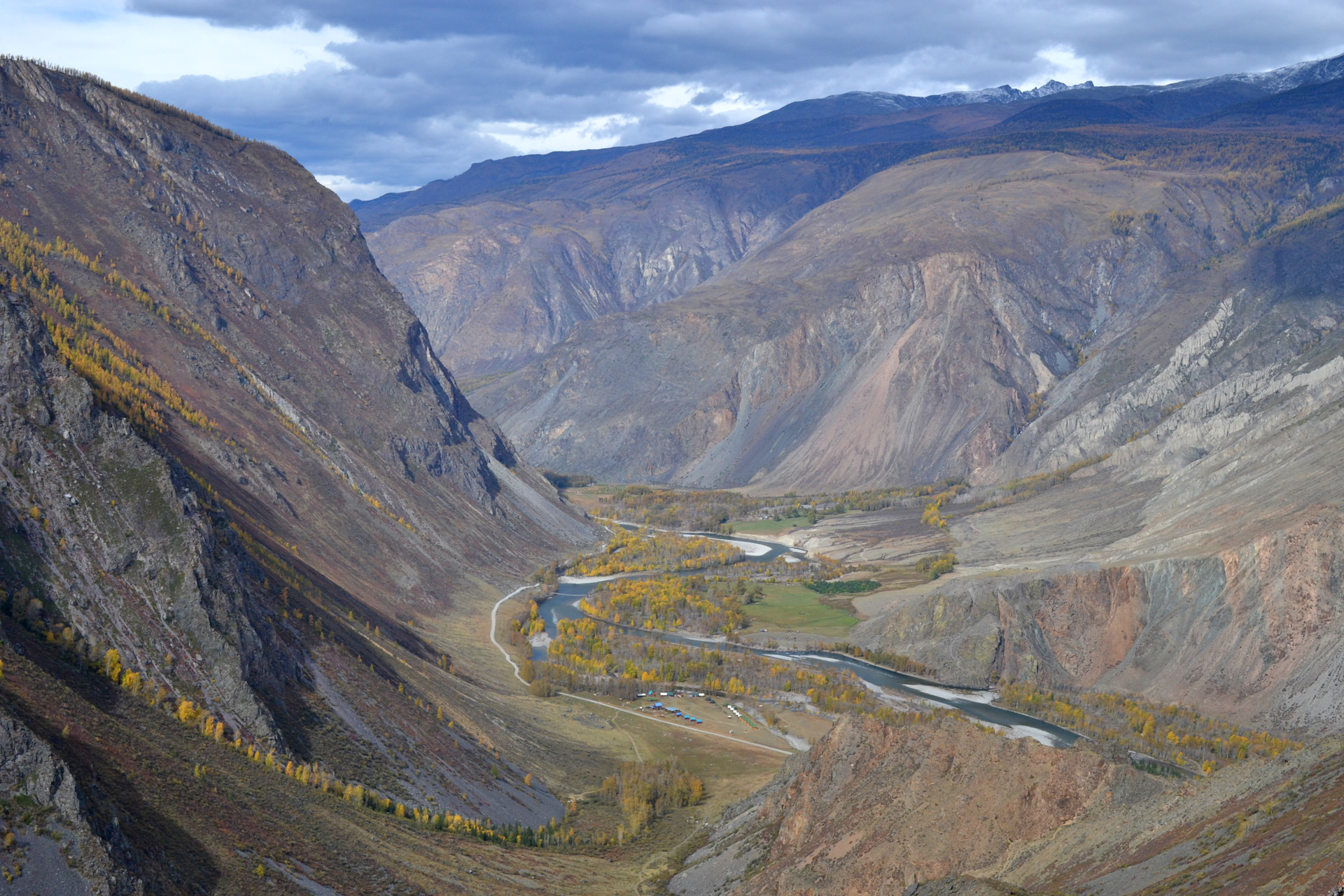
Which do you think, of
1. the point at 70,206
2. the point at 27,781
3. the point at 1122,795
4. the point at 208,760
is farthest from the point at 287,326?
the point at 1122,795

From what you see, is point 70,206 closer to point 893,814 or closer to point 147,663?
point 147,663

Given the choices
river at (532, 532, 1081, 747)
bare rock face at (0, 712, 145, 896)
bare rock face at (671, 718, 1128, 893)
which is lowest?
river at (532, 532, 1081, 747)

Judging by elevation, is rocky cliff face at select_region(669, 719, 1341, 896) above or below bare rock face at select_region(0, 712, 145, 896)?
below

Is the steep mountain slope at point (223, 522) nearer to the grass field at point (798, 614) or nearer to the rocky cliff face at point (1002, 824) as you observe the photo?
the rocky cliff face at point (1002, 824)

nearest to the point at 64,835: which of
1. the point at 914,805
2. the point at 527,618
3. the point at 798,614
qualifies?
the point at 914,805

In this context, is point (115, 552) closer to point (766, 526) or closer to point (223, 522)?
point (223, 522)

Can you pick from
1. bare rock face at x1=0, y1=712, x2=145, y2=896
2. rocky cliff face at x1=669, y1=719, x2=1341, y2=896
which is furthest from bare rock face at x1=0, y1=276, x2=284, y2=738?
rocky cliff face at x1=669, y1=719, x2=1341, y2=896

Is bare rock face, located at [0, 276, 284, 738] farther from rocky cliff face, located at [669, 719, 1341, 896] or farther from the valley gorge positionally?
rocky cliff face, located at [669, 719, 1341, 896]

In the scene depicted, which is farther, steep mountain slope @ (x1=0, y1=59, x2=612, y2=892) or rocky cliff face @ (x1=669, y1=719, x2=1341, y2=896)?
steep mountain slope @ (x1=0, y1=59, x2=612, y2=892)
